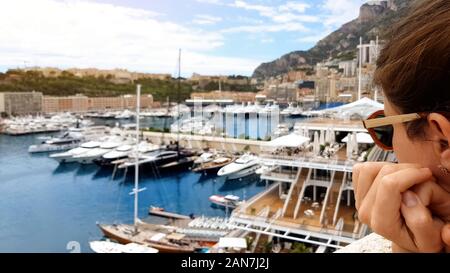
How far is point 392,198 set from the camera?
0.19 meters

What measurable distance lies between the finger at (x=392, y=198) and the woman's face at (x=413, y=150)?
1 centimetres

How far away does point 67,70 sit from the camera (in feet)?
27.4

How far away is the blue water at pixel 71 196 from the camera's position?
503 cm

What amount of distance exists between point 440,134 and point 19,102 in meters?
8.39

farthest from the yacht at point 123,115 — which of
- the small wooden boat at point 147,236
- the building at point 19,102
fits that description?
the small wooden boat at point 147,236

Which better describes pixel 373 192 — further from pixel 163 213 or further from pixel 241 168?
pixel 241 168

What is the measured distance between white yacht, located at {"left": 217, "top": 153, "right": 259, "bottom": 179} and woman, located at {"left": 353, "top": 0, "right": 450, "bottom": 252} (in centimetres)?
719

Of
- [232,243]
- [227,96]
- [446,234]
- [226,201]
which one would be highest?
[227,96]

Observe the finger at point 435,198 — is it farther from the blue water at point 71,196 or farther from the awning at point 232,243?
the blue water at point 71,196

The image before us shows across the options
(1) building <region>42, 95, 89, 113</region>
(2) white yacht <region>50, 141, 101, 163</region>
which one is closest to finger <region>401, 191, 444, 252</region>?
(2) white yacht <region>50, 141, 101, 163</region>

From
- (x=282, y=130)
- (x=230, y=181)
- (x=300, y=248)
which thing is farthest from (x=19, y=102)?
(x=300, y=248)

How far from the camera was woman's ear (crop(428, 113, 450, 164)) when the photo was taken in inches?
7.1

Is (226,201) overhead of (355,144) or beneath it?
beneath
